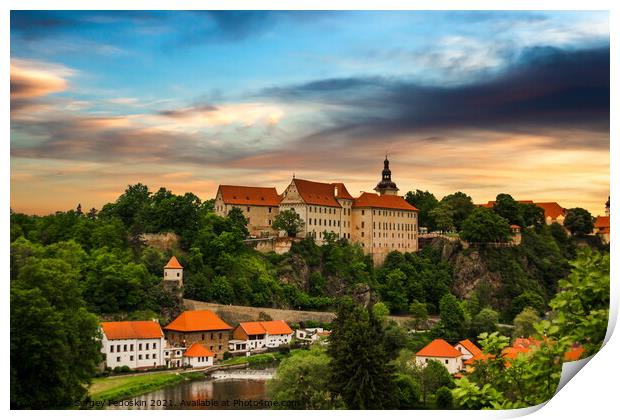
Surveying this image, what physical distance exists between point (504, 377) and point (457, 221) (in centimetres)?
2863

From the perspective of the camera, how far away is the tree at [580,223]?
3559cm

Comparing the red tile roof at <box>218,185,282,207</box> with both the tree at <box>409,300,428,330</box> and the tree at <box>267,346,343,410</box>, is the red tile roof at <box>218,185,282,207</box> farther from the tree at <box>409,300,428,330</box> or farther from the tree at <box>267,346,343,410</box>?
the tree at <box>267,346,343,410</box>

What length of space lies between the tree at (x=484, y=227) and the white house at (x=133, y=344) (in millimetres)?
16107

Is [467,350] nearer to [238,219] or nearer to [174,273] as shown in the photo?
[174,273]

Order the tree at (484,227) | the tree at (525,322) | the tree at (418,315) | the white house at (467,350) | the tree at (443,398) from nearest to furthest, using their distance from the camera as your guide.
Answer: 1. the tree at (443,398)
2. the white house at (467,350)
3. the tree at (525,322)
4. the tree at (418,315)
5. the tree at (484,227)

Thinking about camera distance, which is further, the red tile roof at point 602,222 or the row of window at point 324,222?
the red tile roof at point 602,222

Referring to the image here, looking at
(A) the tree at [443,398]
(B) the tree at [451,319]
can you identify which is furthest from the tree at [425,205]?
(A) the tree at [443,398]

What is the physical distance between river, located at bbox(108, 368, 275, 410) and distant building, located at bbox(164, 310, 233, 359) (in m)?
1.96

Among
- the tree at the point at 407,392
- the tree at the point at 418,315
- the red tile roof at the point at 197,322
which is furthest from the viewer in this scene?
the tree at the point at 418,315

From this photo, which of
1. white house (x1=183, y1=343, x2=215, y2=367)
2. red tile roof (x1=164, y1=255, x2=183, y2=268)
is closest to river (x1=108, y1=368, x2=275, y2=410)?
white house (x1=183, y1=343, x2=215, y2=367)

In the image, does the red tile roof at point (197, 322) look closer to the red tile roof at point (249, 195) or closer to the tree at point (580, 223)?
the red tile roof at point (249, 195)

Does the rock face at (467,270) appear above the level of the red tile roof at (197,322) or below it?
above

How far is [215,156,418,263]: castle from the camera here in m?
32.6

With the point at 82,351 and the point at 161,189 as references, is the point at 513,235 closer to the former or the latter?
the point at 161,189
